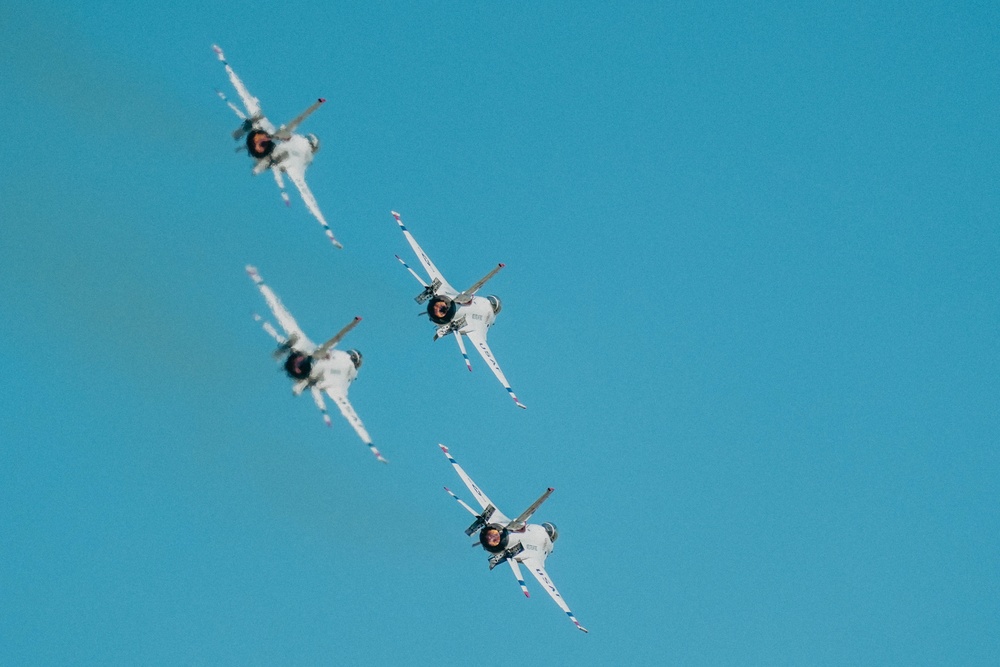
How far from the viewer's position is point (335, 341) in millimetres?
105750

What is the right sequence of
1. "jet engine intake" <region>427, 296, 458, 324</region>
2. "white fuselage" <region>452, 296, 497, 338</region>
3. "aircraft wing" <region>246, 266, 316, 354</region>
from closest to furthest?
"aircraft wing" <region>246, 266, 316, 354</region>, "jet engine intake" <region>427, 296, 458, 324</region>, "white fuselage" <region>452, 296, 497, 338</region>

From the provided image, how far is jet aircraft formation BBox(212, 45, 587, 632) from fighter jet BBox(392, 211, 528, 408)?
61mm

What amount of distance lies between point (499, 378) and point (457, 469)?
9040mm

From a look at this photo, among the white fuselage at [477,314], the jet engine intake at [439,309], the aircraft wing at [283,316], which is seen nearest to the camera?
the aircraft wing at [283,316]

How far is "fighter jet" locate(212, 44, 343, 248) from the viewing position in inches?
4419

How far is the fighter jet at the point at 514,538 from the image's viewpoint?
112500mm

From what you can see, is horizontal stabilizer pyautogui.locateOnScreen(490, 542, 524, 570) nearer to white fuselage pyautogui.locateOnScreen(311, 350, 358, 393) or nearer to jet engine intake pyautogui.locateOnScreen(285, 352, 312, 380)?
white fuselage pyautogui.locateOnScreen(311, 350, 358, 393)

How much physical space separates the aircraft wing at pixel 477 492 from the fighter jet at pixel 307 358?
9966 millimetres

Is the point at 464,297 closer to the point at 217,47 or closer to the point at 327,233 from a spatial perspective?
the point at 327,233

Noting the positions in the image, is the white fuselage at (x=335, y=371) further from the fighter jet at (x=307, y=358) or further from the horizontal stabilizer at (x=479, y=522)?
the horizontal stabilizer at (x=479, y=522)

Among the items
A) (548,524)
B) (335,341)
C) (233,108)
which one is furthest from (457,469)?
(233,108)

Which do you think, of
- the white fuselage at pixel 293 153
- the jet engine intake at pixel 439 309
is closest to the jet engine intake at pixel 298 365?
the white fuselage at pixel 293 153

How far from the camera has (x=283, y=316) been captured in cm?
10506

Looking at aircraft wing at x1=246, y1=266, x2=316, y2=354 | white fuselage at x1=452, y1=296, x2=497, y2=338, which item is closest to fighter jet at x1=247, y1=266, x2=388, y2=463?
aircraft wing at x1=246, y1=266, x2=316, y2=354
